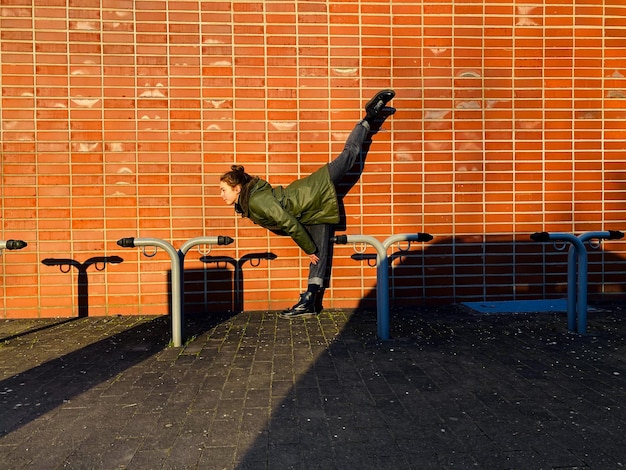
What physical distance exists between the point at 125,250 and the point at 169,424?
3.20 meters

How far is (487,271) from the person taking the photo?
5.42m

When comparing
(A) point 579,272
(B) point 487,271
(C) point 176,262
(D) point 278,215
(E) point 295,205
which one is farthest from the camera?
(B) point 487,271

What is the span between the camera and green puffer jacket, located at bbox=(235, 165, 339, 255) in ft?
14.1

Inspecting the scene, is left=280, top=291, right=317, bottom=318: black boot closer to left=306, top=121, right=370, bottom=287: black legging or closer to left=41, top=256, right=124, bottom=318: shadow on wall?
left=306, top=121, right=370, bottom=287: black legging

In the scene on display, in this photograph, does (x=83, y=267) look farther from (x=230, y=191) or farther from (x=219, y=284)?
(x=230, y=191)

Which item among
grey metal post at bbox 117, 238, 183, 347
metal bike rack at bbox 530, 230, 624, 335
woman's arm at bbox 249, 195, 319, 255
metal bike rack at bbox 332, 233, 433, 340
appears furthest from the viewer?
woman's arm at bbox 249, 195, 319, 255

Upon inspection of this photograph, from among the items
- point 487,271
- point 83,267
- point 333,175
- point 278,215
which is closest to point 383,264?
point 278,215

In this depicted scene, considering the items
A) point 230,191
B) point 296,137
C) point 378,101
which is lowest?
point 230,191

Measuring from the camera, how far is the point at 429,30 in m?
5.35

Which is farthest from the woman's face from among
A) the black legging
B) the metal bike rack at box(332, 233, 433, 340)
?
the metal bike rack at box(332, 233, 433, 340)

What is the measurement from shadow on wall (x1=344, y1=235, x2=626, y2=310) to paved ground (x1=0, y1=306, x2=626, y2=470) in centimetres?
101

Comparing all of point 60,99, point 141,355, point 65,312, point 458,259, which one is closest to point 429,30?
point 458,259

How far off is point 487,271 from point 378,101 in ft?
7.96

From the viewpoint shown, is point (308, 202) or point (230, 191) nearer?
point (230, 191)
